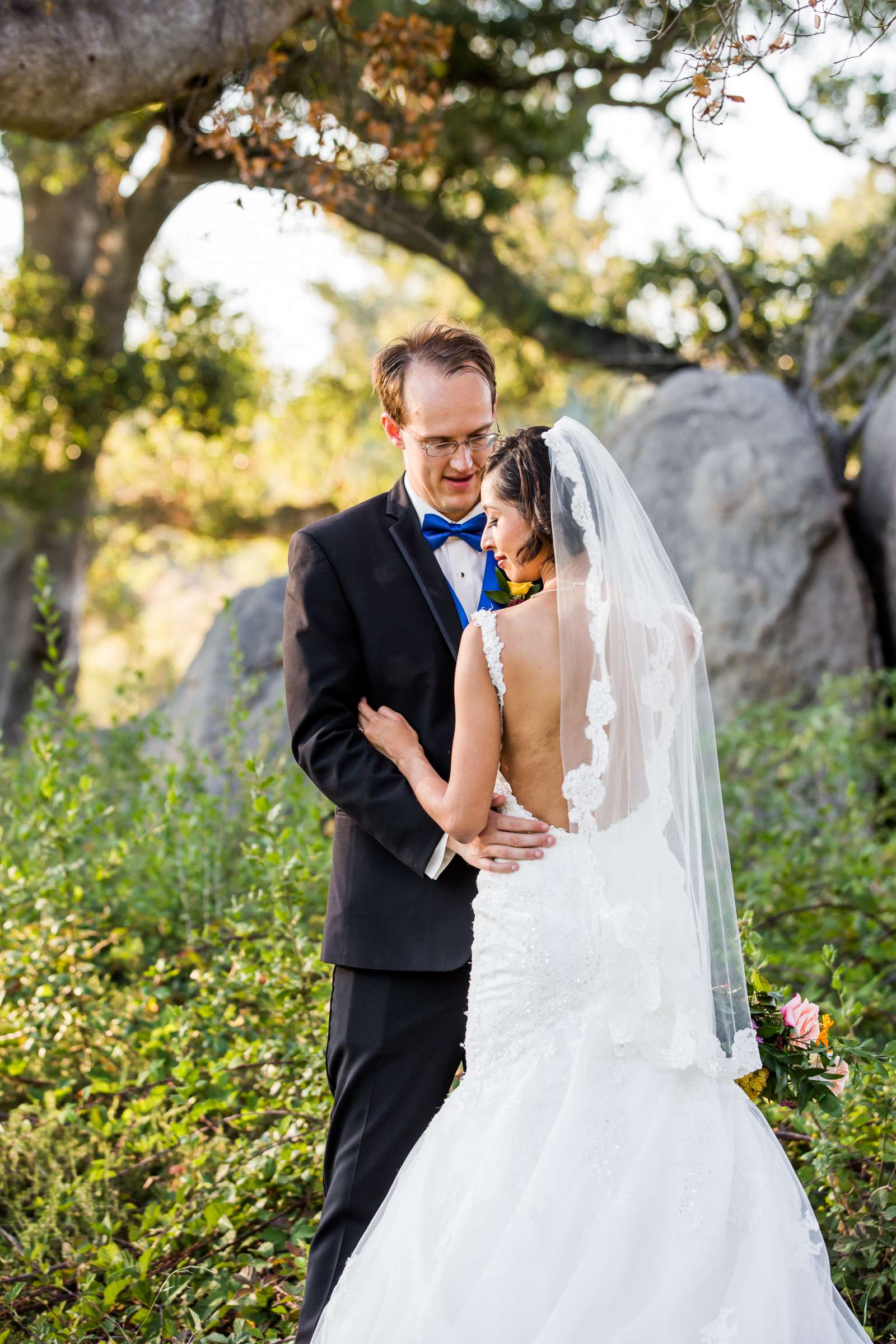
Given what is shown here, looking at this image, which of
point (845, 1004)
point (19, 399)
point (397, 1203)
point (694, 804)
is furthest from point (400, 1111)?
point (19, 399)

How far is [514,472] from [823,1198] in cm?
227

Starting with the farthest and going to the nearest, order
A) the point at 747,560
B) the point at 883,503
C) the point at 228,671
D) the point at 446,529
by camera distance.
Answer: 1. the point at 883,503
2. the point at 747,560
3. the point at 228,671
4. the point at 446,529

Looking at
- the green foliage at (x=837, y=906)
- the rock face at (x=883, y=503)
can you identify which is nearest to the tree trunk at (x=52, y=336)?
the rock face at (x=883, y=503)

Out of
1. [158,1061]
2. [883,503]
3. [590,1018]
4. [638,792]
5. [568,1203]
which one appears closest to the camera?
[568,1203]

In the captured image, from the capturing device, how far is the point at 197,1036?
12.8ft

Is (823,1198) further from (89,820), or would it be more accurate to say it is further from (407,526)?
(89,820)

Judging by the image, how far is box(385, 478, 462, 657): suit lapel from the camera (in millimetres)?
2861

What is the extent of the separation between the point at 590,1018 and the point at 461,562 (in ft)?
3.94

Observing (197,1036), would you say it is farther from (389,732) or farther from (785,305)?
(785,305)

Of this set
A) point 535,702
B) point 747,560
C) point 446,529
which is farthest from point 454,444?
point 747,560

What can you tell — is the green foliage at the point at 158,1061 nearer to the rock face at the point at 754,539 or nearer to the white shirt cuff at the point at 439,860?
the white shirt cuff at the point at 439,860

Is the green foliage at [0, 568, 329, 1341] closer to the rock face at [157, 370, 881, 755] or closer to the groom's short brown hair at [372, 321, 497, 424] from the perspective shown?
the groom's short brown hair at [372, 321, 497, 424]

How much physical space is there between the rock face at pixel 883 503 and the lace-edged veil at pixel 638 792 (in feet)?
17.7

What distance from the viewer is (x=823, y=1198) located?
10.9 feet
